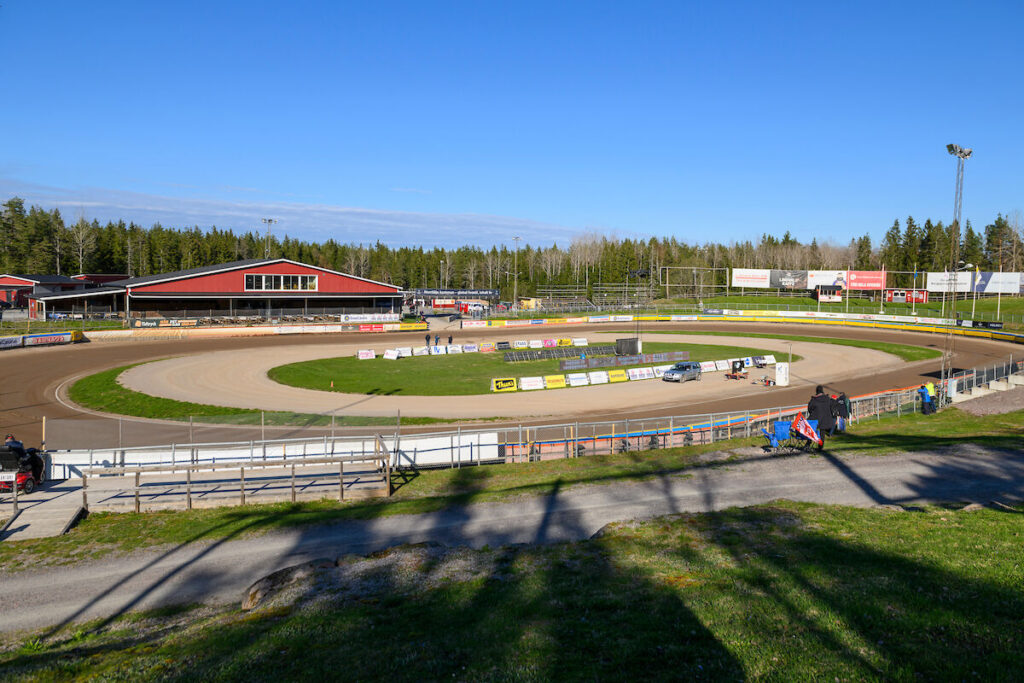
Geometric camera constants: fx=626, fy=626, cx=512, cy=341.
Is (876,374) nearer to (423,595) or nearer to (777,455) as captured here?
(777,455)

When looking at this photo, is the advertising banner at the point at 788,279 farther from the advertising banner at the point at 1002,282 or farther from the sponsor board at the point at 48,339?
the sponsor board at the point at 48,339

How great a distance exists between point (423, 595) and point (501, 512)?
5.27m

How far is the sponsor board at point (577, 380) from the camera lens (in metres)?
42.4

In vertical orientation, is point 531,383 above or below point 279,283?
below

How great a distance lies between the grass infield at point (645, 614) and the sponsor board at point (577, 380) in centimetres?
2908

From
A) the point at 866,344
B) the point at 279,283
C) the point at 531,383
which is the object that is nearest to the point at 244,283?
the point at 279,283

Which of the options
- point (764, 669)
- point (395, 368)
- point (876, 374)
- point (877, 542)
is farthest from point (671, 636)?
point (876, 374)

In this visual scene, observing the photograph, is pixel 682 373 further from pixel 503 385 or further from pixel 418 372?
pixel 418 372

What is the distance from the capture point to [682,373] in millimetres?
44344

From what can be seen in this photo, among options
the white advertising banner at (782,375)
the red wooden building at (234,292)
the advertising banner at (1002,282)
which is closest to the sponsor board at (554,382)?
the white advertising banner at (782,375)

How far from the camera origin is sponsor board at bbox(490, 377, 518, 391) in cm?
3997

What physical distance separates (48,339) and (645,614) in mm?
64482

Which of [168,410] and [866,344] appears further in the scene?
[866,344]

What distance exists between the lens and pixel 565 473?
64.1 ft
